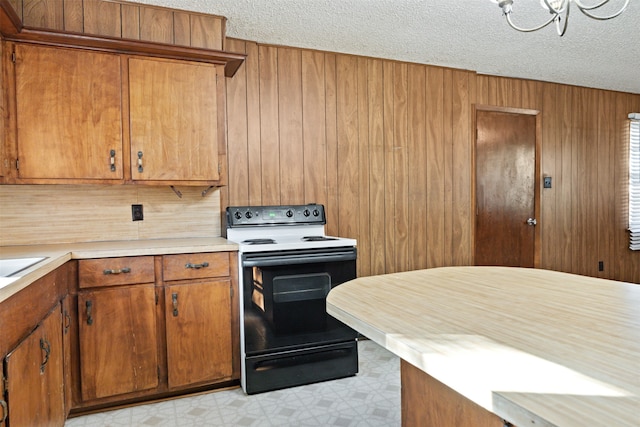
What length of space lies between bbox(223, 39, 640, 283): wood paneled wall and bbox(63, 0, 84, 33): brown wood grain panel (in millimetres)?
947

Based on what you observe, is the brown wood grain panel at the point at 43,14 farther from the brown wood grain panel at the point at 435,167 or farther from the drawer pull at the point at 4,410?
the brown wood grain panel at the point at 435,167

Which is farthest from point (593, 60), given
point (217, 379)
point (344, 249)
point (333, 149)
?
point (217, 379)

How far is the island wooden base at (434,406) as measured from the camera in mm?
1081

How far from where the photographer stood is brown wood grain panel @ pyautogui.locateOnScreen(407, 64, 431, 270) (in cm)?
367

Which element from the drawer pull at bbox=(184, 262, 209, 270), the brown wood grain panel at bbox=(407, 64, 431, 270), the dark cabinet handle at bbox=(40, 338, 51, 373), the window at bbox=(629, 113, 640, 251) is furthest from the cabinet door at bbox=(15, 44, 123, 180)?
the window at bbox=(629, 113, 640, 251)

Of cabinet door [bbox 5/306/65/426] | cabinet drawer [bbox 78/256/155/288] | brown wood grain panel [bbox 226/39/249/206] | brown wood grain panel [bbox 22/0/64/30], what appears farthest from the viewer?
brown wood grain panel [bbox 226/39/249/206]

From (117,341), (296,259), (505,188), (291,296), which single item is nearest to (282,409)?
(291,296)

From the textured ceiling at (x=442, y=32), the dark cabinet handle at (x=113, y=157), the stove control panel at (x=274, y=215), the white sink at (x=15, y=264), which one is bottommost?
the white sink at (x=15, y=264)

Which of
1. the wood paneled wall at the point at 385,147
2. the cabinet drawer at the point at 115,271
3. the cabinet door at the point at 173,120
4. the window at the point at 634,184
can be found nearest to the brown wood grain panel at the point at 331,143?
the wood paneled wall at the point at 385,147

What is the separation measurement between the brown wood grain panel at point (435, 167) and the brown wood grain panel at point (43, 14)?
2.73 meters

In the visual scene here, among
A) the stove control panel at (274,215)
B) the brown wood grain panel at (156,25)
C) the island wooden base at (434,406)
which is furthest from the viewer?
the stove control panel at (274,215)

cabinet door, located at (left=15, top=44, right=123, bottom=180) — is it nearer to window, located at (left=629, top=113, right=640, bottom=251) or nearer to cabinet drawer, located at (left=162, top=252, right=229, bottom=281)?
cabinet drawer, located at (left=162, top=252, right=229, bottom=281)

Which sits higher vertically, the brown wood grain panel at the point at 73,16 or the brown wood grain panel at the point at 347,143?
the brown wood grain panel at the point at 73,16

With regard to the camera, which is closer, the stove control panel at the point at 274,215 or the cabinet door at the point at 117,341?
the cabinet door at the point at 117,341
